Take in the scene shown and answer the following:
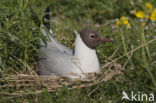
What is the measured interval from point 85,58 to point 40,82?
25.1 inches

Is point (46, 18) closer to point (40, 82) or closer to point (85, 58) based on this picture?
point (85, 58)

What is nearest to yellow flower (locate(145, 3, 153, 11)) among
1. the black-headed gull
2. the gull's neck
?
the black-headed gull

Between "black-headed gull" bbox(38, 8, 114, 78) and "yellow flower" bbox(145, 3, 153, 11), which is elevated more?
"yellow flower" bbox(145, 3, 153, 11)

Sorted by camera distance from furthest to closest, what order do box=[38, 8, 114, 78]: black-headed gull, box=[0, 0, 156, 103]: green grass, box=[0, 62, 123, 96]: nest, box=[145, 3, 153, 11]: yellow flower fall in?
box=[145, 3, 153, 11]: yellow flower < box=[38, 8, 114, 78]: black-headed gull < box=[0, 62, 123, 96]: nest < box=[0, 0, 156, 103]: green grass

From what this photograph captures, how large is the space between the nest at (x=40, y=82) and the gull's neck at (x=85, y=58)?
0.29 ft

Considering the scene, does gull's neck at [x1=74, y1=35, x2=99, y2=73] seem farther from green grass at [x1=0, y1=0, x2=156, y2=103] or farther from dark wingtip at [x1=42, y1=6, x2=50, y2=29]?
dark wingtip at [x1=42, y1=6, x2=50, y2=29]

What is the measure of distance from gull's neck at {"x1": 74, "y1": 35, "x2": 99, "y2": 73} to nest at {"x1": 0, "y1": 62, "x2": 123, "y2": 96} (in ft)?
0.29

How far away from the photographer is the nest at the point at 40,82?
433cm

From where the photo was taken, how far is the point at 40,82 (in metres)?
4.46

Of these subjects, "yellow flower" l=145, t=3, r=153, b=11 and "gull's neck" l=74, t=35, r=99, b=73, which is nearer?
"gull's neck" l=74, t=35, r=99, b=73

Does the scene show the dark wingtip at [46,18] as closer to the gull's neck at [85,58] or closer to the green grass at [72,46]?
the green grass at [72,46]

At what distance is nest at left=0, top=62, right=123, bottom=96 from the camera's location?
4332 millimetres

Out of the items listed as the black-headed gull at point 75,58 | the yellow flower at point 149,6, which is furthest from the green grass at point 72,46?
the yellow flower at point 149,6

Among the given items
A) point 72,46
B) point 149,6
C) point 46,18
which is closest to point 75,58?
point 46,18
